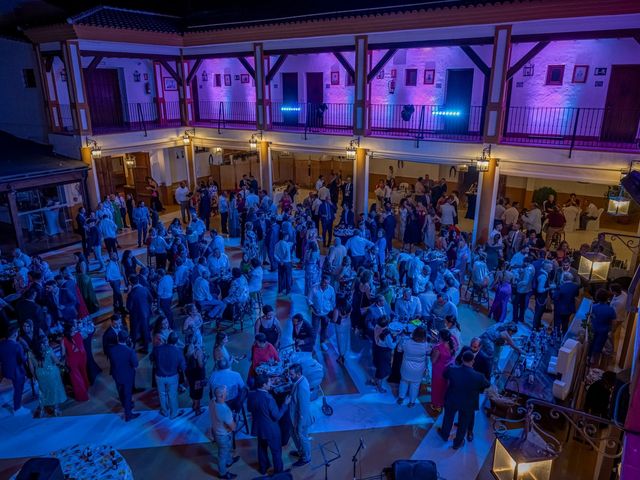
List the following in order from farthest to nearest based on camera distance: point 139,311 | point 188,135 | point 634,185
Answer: point 188,135
point 139,311
point 634,185

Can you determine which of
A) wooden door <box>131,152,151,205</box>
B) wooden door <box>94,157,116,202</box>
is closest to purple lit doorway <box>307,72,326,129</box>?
wooden door <box>131,152,151,205</box>

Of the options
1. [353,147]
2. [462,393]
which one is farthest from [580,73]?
[462,393]

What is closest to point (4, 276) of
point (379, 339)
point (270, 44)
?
point (379, 339)

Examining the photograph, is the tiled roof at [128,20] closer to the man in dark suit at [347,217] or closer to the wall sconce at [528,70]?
the man in dark suit at [347,217]

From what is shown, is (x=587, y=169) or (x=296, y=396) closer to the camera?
(x=296, y=396)

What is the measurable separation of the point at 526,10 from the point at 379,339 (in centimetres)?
966

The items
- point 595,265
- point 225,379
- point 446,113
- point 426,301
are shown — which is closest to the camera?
point 225,379

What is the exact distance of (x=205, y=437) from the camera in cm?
712

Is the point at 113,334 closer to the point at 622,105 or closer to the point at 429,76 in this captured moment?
the point at 429,76

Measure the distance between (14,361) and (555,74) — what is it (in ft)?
50.9

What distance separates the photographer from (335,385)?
823cm

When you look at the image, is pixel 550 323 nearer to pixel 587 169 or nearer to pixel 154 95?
pixel 587 169

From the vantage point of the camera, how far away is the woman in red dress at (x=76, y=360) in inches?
290

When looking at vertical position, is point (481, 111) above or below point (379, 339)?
above
